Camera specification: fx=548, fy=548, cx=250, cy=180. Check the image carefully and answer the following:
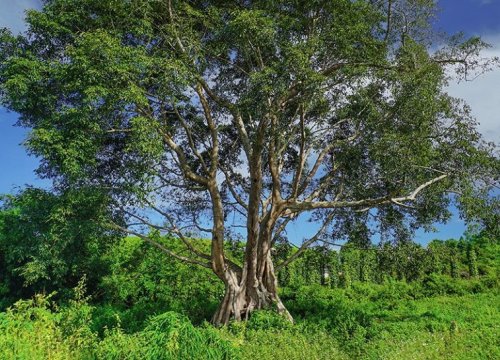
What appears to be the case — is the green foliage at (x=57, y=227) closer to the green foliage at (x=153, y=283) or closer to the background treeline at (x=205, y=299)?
the background treeline at (x=205, y=299)

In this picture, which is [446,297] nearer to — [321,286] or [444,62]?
[321,286]

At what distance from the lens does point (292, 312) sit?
51.8 feet

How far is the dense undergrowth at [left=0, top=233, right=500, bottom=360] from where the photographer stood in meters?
6.30

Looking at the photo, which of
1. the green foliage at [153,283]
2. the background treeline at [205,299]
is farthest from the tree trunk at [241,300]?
the green foliage at [153,283]

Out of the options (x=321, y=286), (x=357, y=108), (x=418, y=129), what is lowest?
(x=321, y=286)

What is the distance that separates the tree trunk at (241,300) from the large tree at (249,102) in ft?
0.12

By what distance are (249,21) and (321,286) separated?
34.4ft

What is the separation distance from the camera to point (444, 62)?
13.1 m

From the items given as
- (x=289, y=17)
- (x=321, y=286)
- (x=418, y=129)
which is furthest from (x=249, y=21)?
(x=321, y=286)

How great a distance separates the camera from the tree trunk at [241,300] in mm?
13461

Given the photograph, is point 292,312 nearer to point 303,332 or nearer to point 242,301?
point 242,301

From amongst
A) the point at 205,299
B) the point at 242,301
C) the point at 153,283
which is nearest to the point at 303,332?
the point at 242,301

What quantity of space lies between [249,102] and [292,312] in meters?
7.23

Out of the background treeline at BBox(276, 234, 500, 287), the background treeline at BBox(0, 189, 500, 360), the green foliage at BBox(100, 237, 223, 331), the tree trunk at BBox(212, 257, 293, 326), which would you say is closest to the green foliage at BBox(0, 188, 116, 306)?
the background treeline at BBox(0, 189, 500, 360)
